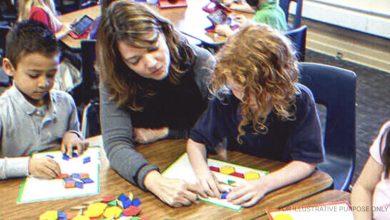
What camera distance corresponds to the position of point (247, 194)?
4.77 ft

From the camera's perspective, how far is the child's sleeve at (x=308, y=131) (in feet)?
5.11

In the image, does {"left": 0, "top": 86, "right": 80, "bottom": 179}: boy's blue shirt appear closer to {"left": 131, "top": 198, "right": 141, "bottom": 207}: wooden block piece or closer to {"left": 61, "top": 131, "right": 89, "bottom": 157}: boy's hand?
{"left": 61, "top": 131, "right": 89, "bottom": 157}: boy's hand

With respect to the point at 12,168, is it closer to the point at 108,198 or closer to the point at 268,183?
the point at 108,198

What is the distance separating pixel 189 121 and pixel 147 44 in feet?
1.39

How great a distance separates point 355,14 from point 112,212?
371cm

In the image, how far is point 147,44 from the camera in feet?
5.25

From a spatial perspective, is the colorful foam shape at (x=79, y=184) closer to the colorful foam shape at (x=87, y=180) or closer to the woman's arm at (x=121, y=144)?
the colorful foam shape at (x=87, y=180)

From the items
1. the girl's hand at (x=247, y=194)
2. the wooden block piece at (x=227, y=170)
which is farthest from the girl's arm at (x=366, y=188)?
the wooden block piece at (x=227, y=170)

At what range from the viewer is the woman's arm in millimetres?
1563

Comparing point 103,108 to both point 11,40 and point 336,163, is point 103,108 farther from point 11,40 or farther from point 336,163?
point 336,163

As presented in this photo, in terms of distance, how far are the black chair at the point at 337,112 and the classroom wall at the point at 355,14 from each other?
8.35ft

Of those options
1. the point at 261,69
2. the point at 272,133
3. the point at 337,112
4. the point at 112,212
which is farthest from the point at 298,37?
the point at 112,212

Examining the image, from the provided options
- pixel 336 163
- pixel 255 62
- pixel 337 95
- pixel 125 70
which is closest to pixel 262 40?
pixel 255 62

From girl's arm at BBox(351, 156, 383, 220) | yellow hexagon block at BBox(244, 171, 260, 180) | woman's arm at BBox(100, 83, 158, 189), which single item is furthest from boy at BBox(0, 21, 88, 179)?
girl's arm at BBox(351, 156, 383, 220)
